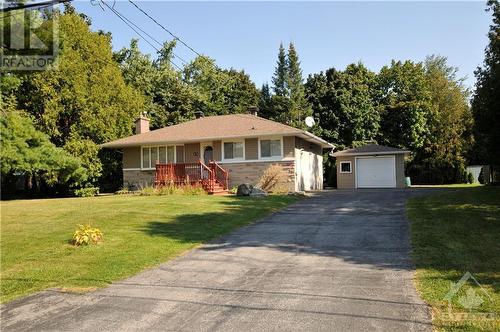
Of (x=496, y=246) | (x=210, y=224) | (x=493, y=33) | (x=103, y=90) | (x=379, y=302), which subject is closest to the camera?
(x=379, y=302)

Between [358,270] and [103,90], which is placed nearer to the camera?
[358,270]

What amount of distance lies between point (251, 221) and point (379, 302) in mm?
7668

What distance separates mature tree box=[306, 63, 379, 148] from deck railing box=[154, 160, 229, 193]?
52.3ft

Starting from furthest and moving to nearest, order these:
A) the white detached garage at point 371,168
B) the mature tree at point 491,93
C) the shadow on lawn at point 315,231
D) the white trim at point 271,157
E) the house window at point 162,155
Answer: the white detached garage at point 371,168 → the house window at point 162,155 → the white trim at point 271,157 → the mature tree at point 491,93 → the shadow on lawn at point 315,231

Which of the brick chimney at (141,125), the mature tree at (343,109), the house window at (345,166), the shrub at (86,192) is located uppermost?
the mature tree at (343,109)

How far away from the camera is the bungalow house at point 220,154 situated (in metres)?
23.0

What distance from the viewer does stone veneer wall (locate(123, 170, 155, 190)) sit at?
2639 cm

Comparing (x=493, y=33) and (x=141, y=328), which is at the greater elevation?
(x=493, y=33)

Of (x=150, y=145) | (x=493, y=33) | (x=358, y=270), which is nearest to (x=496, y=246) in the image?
(x=358, y=270)

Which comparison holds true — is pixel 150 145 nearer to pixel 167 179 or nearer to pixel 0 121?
pixel 167 179

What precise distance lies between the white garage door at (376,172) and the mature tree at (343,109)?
853 cm

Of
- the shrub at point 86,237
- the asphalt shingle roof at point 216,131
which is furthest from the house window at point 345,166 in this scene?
the shrub at point 86,237

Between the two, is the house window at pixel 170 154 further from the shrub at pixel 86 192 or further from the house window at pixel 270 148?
the shrub at pixel 86 192

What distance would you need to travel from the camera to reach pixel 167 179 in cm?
2345
